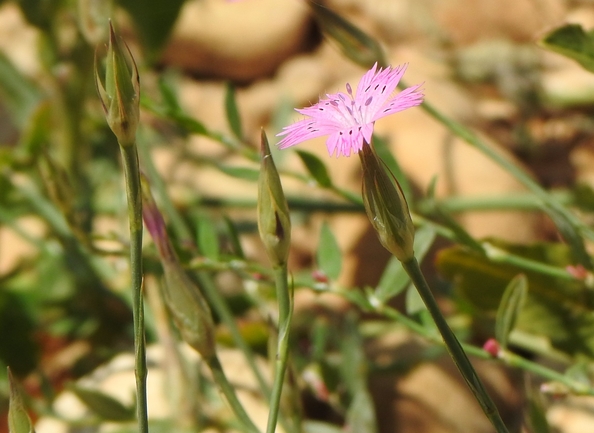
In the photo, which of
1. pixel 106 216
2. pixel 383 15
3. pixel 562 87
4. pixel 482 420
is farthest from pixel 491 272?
pixel 383 15

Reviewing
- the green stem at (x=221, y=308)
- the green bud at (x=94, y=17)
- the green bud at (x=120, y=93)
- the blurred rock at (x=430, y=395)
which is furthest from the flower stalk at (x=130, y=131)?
the blurred rock at (x=430, y=395)

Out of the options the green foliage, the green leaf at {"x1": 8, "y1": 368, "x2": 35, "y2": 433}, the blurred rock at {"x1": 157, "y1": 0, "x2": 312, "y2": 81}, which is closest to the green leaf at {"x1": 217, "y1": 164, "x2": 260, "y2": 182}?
the green foliage

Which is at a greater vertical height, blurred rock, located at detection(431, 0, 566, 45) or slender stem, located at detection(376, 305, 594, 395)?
blurred rock, located at detection(431, 0, 566, 45)

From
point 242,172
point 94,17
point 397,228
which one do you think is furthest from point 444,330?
point 94,17

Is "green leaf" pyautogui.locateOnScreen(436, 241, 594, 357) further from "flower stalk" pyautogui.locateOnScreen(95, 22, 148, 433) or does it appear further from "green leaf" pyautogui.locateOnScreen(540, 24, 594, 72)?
"flower stalk" pyautogui.locateOnScreen(95, 22, 148, 433)

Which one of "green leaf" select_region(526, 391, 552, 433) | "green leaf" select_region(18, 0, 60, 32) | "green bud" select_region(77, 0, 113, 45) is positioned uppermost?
"green leaf" select_region(18, 0, 60, 32)

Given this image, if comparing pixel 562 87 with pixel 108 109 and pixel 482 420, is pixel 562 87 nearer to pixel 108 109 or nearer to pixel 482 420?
pixel 482 420

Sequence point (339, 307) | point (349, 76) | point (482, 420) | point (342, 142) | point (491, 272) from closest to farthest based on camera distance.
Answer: point (342, 142) → point (491, 272) → point (482, 420) → point (339, 307) → point (349, 76)

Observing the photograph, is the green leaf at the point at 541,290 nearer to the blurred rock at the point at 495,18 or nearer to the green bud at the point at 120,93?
the green bud at the point at 120,93
